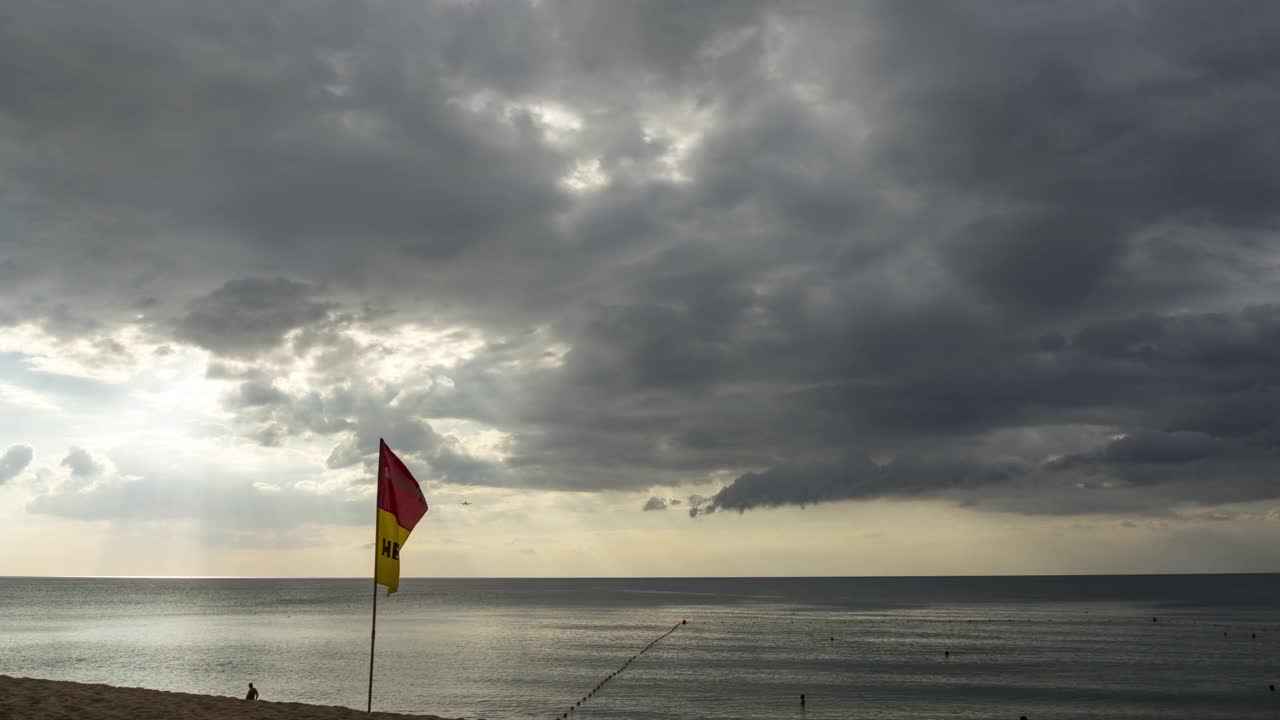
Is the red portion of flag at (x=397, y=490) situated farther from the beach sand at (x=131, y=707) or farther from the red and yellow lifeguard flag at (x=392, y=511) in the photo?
the beach sand at (x=131, y=707)

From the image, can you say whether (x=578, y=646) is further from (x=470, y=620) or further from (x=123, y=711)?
(x=123, y=711)

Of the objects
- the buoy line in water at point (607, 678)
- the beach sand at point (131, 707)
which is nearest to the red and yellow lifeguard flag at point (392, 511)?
the beach sand at point (131, 707)

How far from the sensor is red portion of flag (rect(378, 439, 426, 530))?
2873 cm

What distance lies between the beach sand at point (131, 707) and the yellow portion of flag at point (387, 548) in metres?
7.52

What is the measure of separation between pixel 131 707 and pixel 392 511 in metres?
13.8

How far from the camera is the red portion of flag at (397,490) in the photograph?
2873 centimetres

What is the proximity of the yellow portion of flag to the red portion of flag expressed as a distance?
26cm

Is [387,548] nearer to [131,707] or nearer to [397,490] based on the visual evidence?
[397,490]

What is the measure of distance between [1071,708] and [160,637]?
123 meters

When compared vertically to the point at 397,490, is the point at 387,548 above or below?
below

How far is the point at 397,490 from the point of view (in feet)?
96.2

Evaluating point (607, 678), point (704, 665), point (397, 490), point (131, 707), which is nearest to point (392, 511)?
point (397, 490)

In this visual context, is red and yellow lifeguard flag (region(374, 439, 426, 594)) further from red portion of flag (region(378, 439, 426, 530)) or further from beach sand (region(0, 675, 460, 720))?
beach sand (region(0, 675, 460, 720))

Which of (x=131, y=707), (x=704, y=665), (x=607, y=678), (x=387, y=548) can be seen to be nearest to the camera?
(x=387, y=548)
